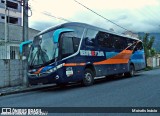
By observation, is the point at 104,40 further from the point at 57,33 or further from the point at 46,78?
the point at 46,78

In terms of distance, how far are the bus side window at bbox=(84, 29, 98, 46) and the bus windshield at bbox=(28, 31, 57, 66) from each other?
2498mm

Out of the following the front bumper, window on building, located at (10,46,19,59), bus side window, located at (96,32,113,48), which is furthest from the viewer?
window on building, located at (10,46,19,59)

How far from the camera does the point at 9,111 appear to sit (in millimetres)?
8383

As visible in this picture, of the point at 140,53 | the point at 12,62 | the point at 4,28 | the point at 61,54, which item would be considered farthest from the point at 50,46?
the point at 4,28

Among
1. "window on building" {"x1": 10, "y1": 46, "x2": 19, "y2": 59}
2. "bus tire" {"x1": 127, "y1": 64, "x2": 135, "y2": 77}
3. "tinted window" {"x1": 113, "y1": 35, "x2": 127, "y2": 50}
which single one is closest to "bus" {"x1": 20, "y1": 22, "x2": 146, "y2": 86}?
"tinted window" {"x1": 113, "y1": 35, "x2": 127, "y2": 50}

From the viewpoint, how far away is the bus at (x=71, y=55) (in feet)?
43.7

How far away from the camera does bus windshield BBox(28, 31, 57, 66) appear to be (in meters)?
13.5

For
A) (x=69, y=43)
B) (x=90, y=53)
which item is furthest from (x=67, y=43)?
(x=90, y=53)

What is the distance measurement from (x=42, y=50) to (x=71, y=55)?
1471 millimetres

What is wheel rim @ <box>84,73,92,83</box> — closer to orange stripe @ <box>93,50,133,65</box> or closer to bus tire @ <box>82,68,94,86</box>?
bus tire @ <box>82,68,94,86</box>

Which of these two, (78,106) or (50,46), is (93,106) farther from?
(50,46)

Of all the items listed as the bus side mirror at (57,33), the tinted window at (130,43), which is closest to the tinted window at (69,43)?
the bus side mirror at (57,33)

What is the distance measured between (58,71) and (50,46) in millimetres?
1321

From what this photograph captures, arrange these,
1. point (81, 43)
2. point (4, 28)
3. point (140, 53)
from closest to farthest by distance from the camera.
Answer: point (81, 43), point (140, 53), point (4, 28)
